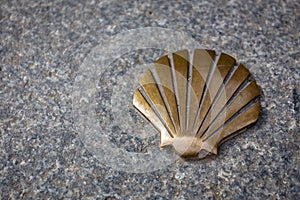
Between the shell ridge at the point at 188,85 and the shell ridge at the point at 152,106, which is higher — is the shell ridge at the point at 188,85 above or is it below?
above

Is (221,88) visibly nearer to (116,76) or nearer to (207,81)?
(207,81)

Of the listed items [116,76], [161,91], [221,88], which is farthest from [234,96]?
[116,76]

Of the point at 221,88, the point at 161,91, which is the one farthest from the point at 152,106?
the point at 221,88

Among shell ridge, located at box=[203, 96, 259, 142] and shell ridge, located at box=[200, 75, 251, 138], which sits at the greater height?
shell ridge, located at box=[200, 75, 251, 138]

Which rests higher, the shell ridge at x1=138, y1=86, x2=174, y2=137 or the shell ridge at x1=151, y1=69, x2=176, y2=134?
the shell ridge at x1=151, y1=69, x2=176, y2=134

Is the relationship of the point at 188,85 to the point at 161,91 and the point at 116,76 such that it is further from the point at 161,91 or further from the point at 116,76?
the point at 116,76
